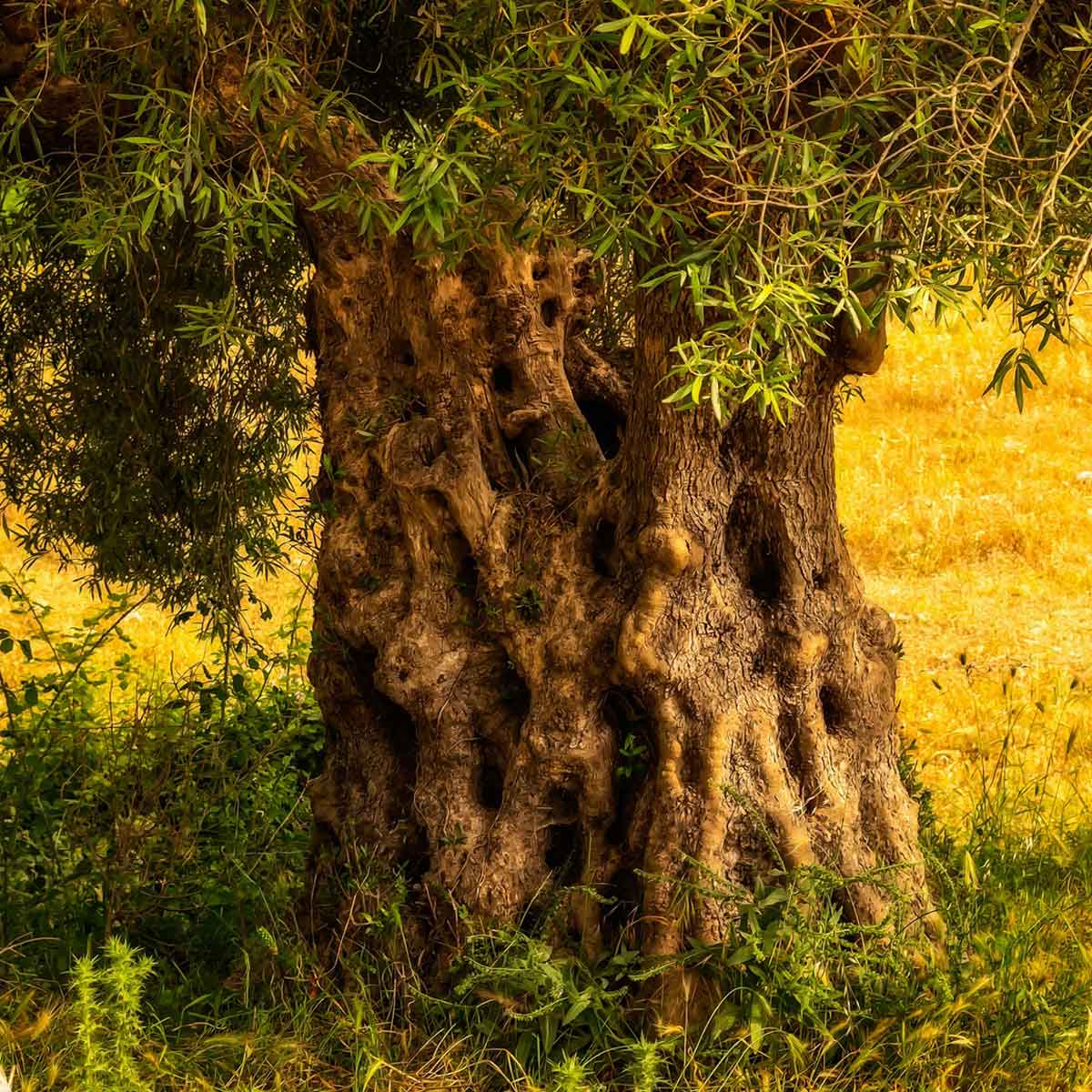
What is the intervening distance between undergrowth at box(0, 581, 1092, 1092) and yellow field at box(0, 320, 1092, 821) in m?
2.36

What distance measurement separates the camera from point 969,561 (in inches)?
480

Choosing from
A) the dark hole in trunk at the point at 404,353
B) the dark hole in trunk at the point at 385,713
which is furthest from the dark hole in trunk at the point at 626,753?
the dark hole in trunk at the point at 404,353

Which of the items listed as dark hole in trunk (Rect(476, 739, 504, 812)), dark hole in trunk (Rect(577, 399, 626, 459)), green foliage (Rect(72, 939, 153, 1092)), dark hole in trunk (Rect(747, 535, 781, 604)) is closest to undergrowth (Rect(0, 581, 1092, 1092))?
green foliage (Rect(72, 939, 153, 1092))

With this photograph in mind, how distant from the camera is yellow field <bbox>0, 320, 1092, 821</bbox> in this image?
8.88 metres

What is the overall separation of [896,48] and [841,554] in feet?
6.84

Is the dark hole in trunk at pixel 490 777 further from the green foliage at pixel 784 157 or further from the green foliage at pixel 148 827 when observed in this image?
the green foliage at pixel 784 157

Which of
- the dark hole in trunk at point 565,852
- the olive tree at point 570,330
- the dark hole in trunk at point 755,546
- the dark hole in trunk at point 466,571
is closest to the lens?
the olive tree at point 570,330

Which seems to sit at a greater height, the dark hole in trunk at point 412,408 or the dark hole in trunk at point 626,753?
the dark hole in trunk at point 412,408

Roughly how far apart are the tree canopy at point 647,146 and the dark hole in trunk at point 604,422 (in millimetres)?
441

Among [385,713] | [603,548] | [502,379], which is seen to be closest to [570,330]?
[502,379]

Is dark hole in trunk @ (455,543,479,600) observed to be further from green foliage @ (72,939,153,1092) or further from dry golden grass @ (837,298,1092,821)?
dry golden grass @ (837,298,1092,821)

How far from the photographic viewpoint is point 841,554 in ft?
17.6

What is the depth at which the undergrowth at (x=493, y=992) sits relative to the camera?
4.74 m

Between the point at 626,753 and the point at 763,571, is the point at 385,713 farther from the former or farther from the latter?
the point at 763,571
